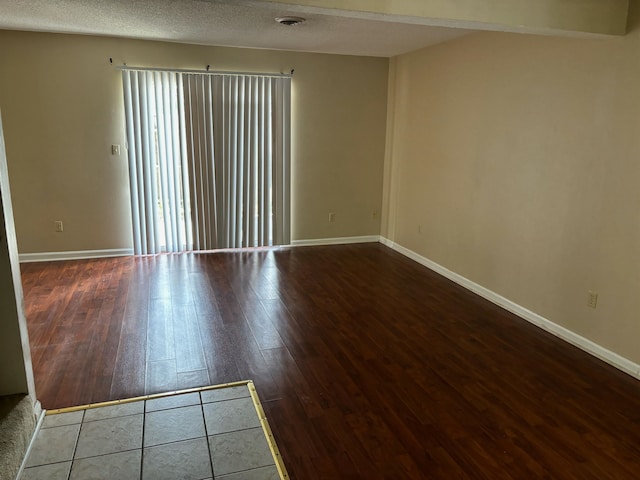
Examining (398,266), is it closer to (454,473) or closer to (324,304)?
(324,304)

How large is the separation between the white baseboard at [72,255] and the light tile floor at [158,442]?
3178 millimetres

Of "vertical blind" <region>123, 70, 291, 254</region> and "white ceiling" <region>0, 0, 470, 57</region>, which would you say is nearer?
"white ceiling" <region>0, 0, 470, 57</region>

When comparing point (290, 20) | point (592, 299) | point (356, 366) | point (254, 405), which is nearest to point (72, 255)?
point (290, 20)

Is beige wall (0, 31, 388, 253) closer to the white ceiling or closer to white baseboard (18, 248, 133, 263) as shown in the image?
white baseboard (18, 248, 133, 263)

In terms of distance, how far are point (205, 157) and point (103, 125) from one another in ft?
3.61

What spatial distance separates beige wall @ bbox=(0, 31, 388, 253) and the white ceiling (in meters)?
0.26

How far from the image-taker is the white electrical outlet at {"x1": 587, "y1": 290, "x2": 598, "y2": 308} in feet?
10.8

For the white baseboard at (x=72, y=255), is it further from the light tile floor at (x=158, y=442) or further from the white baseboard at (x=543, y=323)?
the white baseboard at (x=543, y=323)

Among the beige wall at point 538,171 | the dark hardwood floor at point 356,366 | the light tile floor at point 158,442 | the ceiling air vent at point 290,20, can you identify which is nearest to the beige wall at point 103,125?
the dark hardwood floor at point 356,366

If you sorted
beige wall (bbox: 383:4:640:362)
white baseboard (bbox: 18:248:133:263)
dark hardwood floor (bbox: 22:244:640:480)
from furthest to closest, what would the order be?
white baseboard (bbox: 18:248:133:263) < beige wall (bbox: 383:4:640:362) < dark hardwood floor (bbox: 22:244:640:480)

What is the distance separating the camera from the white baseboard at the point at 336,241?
6082mm

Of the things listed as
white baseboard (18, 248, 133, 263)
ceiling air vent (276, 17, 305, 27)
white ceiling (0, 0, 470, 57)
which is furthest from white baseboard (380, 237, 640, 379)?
white baseboard (18, 248, 133, 263)

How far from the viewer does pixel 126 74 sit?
503cm

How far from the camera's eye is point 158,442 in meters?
2.29
